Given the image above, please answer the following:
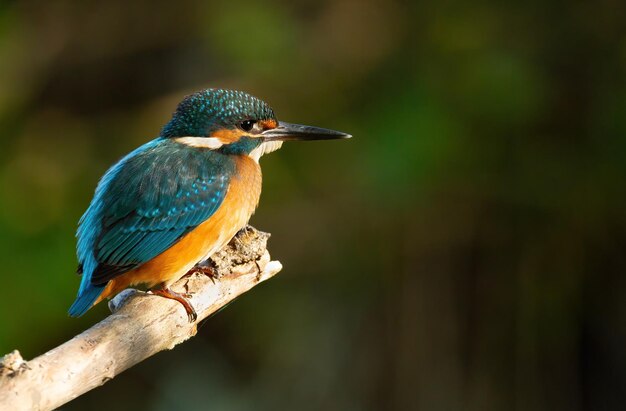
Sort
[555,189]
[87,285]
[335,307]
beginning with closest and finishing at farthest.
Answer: [87,285]
[555,189]
[335,307]

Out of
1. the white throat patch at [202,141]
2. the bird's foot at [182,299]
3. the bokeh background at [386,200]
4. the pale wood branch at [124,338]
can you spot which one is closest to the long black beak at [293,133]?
the white throat patch at [202,141]

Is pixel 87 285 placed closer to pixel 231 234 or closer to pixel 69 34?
pixel 231 234

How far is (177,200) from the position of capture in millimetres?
3301

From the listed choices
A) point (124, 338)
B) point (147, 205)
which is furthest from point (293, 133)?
point (124, 338)

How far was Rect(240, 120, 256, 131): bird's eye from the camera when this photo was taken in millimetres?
3503

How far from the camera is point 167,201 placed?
3289 mm

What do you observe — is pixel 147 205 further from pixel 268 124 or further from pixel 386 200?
pixel 386 200

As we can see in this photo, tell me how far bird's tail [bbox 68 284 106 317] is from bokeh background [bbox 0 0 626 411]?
1.82 m

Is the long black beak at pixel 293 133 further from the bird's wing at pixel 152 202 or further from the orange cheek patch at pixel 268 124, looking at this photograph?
the bird's wing at pixel 152 202

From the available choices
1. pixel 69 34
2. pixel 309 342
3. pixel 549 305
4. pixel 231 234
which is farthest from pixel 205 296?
pixel 69 34

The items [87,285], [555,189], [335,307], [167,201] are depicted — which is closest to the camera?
[87,285]

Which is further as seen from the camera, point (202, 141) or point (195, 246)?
point (202, 141)

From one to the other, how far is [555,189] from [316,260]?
1.32 metres

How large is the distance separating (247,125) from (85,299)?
2.99 ft
